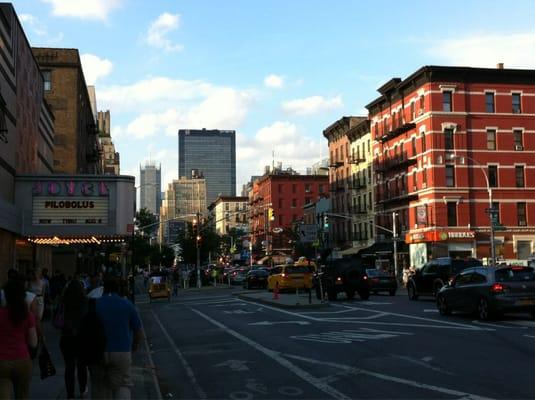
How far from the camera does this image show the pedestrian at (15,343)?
6.35 m

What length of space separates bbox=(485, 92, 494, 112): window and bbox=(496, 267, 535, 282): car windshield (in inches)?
1687

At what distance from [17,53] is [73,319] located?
63.3 ft

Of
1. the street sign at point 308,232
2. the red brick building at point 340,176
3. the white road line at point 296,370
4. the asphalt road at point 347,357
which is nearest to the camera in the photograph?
the white road line at point 296,370

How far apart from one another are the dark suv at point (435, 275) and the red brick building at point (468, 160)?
2689cm

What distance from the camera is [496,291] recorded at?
19.5 meters

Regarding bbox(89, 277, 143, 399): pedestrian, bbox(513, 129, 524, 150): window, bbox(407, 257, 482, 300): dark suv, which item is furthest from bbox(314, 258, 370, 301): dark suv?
bbox(513, 129, 524, 150): window

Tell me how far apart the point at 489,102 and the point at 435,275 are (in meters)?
35.7

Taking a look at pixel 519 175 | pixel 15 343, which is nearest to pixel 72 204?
pixel 15 343

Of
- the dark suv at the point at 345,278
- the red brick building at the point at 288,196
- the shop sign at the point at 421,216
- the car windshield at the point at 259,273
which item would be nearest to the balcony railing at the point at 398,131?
the shop sign at the point at 421,216

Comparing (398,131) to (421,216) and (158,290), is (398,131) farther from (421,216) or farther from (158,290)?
(158,290)

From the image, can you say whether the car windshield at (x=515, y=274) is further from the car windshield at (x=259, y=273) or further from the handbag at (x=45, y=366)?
the car windshield at (x=259, y=273)

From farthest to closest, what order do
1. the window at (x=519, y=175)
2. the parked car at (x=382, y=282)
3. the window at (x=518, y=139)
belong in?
the window at (x=518, y=139) → the window at (x=519, y=175) → the parked car at (x=382, y=282)

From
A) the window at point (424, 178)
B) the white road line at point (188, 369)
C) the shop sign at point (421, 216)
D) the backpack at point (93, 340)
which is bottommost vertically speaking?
the white road line at point (188, 369)

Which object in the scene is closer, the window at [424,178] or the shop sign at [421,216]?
the shop sign at [421,216]
